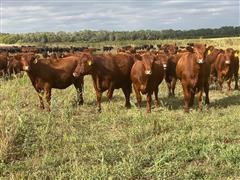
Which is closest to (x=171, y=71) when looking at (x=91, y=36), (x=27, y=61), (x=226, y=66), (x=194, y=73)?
(x=226, y=66)

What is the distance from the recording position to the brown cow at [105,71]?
44.1 ft

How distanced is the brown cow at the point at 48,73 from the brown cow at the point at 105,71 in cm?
Answer: 78

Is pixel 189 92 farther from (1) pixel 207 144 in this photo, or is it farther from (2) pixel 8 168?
(2) pixel 8 168

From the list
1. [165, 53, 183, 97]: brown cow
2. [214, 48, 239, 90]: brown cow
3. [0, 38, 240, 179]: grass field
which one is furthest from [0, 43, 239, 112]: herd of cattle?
[214, 48, 239, 90]: brown cow

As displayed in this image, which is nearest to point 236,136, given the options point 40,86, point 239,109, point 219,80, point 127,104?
point 239,109

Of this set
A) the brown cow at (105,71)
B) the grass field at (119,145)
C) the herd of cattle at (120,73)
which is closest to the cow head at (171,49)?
the herd of cattle at (120,73)

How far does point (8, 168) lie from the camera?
7.60 m

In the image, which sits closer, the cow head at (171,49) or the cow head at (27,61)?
the cow head at (27,61)

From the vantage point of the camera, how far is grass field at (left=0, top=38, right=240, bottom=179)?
23.7 feet

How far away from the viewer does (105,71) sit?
1353 centimetres

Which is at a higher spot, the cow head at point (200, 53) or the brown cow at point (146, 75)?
→ the cow head at point (200, 53)

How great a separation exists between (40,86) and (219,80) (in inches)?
264

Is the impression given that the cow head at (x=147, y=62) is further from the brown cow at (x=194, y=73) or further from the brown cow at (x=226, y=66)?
the brown cow at (x=226, y=66)

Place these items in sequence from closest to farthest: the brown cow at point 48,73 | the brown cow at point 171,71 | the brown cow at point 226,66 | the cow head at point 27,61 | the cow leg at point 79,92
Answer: the cow head at point 27,61 → the brown cow at point 48,73 → the cow leg at point 79,92 → the brown cow at point 171,71 → the brown cow at point 226,66
